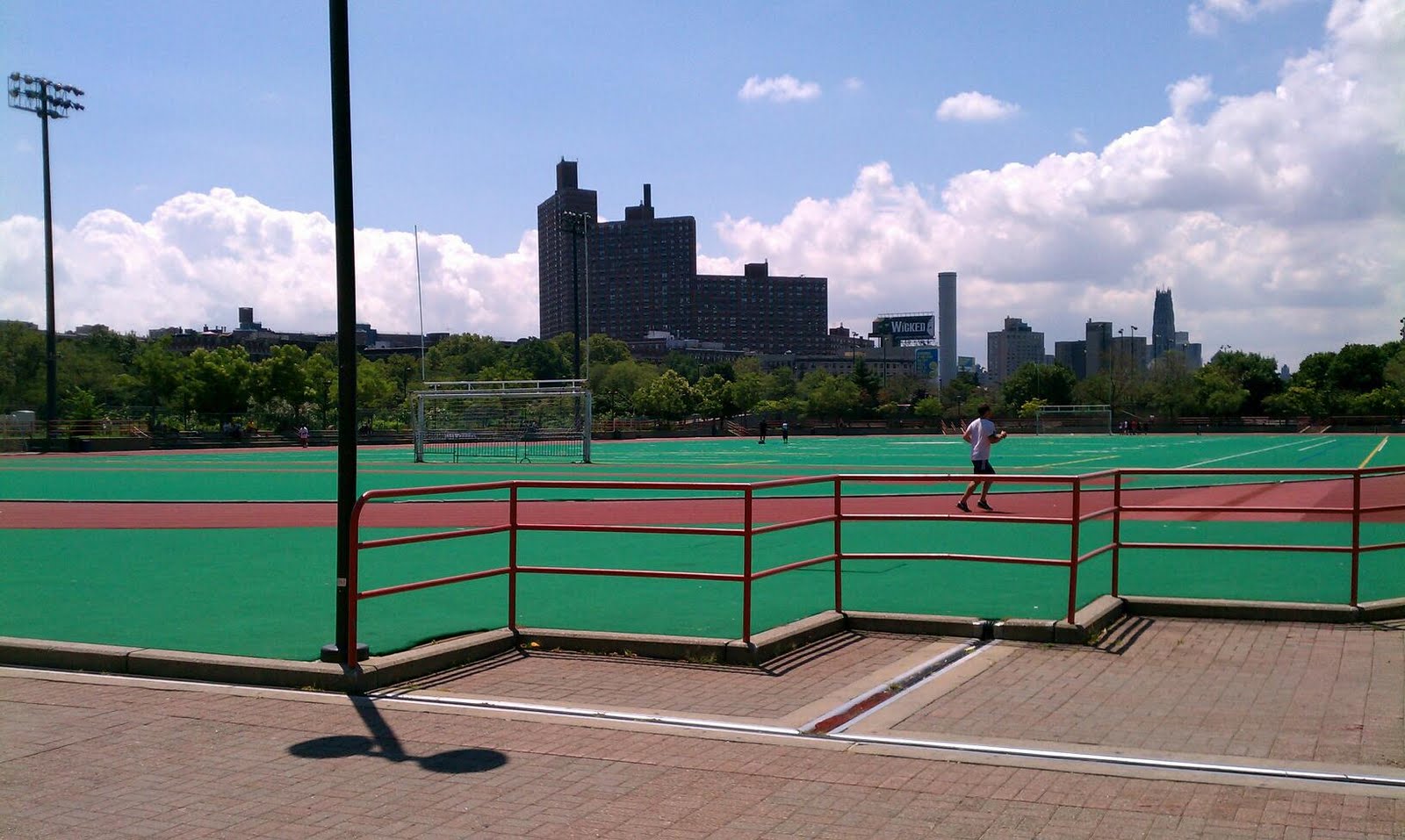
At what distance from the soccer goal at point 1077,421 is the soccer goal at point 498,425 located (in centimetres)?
5295

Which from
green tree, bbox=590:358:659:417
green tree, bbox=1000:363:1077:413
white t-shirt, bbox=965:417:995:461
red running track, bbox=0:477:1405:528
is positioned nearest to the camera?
red running track, bbox=0:477:1405:528

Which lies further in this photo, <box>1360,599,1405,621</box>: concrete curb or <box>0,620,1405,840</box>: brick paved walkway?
<box>1360,599,1405,621</box>: concrete curb

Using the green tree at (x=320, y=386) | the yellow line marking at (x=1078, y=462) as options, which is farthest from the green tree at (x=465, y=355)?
the yellow line marking at (x=1078, y=462)

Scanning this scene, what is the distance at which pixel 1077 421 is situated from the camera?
10306cm

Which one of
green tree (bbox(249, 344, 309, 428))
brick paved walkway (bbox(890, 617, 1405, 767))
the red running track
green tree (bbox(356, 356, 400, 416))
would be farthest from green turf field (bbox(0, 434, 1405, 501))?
green tree (bbox(356, 356, 400, 416))

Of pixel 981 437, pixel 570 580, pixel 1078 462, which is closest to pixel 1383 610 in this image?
pixel 570 580

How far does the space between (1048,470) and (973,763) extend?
3237 cm

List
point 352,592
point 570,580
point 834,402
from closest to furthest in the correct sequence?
→ point 352,592, point 570,580, point 834,402

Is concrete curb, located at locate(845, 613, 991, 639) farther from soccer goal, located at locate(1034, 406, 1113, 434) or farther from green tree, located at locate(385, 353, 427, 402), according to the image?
Answer: green tree, located at locate(385, 353, 427, 402)

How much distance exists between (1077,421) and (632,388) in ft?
231

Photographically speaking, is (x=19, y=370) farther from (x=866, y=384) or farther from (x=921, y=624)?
(x=921, y=624)

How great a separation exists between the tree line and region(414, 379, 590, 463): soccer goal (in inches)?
785

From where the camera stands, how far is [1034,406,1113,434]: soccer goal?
9694 centimetres

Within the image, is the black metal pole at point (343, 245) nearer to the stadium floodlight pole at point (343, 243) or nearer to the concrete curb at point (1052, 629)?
the stadium floodlight pole at point (343, 243)
